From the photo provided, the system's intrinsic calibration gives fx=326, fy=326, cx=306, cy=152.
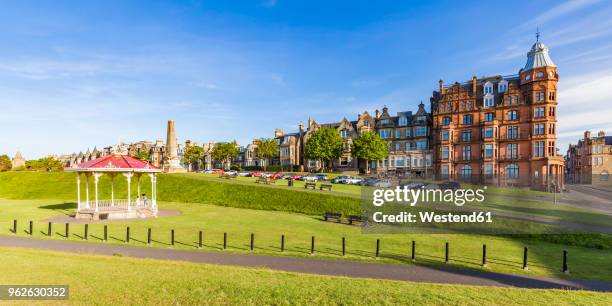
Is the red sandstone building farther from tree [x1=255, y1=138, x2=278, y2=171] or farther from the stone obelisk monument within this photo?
the stone obelisk monument

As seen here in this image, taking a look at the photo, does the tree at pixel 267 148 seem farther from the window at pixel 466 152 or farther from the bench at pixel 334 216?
the bench at pixel 334 216

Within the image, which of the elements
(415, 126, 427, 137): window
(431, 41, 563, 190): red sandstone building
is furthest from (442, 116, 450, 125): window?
(415, 126, 427, 137): window

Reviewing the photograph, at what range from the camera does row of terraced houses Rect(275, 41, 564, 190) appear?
5788cm

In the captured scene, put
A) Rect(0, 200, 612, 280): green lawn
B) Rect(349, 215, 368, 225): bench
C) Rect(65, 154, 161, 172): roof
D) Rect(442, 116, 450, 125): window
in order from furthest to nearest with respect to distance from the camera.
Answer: Rect(442, 116, 450, 125): window, Rect(65, 154, 161, 172): roof, Rect(349, 215, 368, 225): bench, Rect(0, 200, 612, 280): green lawn

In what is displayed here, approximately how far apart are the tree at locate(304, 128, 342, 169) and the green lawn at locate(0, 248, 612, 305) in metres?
62.2

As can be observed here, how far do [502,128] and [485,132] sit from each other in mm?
3211

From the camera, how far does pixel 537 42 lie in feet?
197

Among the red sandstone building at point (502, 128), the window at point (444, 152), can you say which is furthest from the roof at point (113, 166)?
the window at point (444, 152)

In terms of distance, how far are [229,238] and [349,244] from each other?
24.9ft

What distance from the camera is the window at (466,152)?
213 ft

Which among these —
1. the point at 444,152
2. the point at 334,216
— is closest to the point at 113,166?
the point at 334,216

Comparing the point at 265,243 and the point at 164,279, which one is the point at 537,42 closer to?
the point at 265,243

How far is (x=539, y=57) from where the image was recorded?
58.5 meters

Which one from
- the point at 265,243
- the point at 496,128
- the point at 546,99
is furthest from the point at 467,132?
the point at 265,243
